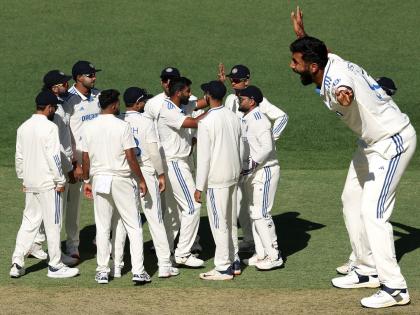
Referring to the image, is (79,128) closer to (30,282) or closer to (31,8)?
(30,282)

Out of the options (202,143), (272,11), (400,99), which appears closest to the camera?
(202,143)

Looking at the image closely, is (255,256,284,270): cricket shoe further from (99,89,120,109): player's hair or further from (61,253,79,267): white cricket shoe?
(99,89,120,109): player's hair

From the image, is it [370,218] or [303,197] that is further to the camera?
[303,197]

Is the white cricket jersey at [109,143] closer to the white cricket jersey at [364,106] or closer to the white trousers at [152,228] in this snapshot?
the white trousers at [152,228]

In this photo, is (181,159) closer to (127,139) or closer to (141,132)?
(141,132)

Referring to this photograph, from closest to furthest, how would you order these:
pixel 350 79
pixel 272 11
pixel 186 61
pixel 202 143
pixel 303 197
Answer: pixel 350 79, pixel 202 143, pixel 303 197, pixel 186 61, pixel 272 11

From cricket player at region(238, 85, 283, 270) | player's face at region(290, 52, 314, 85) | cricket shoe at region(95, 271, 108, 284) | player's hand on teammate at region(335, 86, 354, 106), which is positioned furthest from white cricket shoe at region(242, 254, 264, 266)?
player's hand on teammate at region(335, 86, 354, 106)

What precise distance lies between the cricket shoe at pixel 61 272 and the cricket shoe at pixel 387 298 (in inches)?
138

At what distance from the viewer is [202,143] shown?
427 inches

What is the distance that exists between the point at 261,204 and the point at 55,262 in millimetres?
2595

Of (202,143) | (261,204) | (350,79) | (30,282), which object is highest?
(350,79)

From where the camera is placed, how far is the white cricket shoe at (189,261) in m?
11.6

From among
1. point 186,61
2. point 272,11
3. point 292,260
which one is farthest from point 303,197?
point 272,11

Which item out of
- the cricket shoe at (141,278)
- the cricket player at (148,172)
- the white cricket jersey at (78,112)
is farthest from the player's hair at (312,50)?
the white cricket jersey at (78,112)
